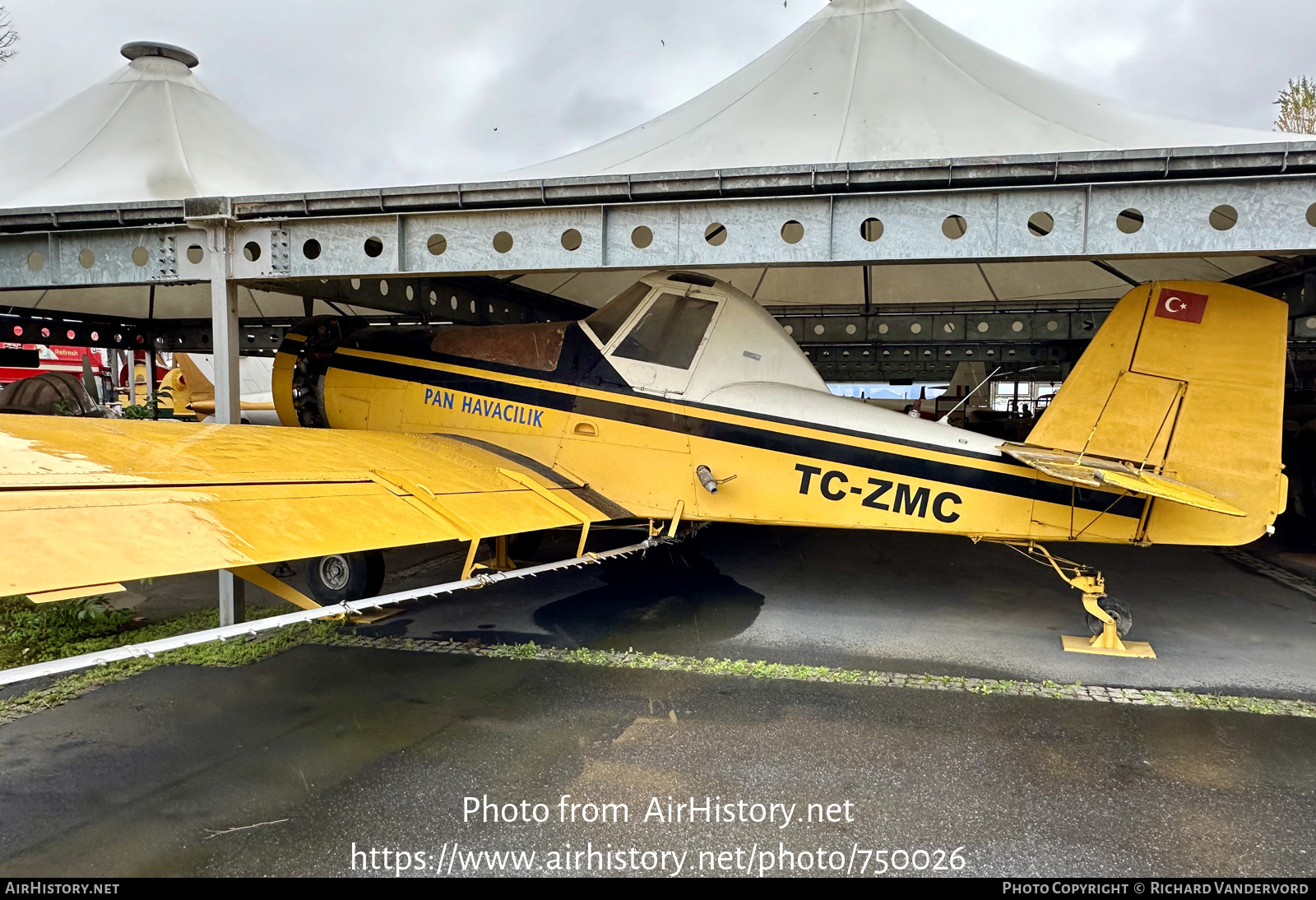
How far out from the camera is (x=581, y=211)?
506cm

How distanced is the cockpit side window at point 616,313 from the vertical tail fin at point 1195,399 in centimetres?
323

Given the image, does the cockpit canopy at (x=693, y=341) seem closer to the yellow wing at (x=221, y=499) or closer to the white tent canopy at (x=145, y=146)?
the yellow wing at (x=221, y=499)

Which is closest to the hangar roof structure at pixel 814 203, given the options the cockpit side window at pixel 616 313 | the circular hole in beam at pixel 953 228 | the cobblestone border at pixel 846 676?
the circular hole in beam at pixel 953 228

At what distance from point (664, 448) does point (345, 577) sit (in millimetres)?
2529

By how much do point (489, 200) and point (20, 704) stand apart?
414 centimetres

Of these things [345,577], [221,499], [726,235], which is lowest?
[345,577]

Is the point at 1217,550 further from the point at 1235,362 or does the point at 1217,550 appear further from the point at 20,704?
the point at 20,704

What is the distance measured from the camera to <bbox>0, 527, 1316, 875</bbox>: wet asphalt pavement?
2.79 metres

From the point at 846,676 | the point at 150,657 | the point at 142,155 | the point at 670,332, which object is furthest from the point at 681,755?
the point at 142,155

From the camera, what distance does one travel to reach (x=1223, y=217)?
4.33m

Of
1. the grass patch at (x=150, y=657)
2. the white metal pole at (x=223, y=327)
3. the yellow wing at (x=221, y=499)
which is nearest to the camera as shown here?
the yellow wing at (x=221, y=499)

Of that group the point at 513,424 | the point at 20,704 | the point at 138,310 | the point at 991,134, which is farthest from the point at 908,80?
the point at 138,310

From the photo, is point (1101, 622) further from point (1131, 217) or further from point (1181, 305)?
point (1131, 217)

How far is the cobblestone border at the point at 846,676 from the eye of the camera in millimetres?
4207
